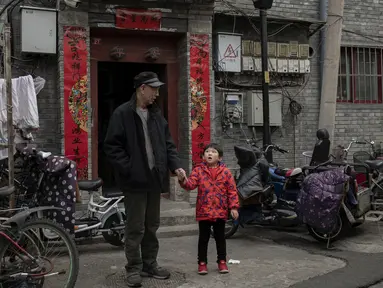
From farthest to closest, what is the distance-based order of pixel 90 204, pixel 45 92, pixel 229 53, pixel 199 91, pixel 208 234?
pixel 229 53 < pixel 199 91 < pixel 45 92 < pixel 90 204 < pixel 208 234

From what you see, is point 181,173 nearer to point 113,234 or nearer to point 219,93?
point 113,234

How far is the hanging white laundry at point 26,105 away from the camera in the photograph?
658cm

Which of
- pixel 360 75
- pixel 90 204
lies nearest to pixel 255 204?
pixel 90 204

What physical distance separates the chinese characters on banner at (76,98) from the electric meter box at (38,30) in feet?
0.86

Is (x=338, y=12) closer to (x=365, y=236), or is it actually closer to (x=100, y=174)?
(x=365, y=236)

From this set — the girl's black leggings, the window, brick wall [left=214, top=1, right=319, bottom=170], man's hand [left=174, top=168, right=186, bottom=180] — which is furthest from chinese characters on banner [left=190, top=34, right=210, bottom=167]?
the window

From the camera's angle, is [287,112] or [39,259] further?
[287,112]

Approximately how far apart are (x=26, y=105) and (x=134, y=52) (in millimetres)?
→ 2447

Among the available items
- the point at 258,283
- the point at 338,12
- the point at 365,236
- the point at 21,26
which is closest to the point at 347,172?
the point at 365,236

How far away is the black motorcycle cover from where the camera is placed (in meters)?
6.30

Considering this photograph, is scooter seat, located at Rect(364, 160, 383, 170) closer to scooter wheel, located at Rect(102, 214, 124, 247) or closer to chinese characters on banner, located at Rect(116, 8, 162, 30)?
scooter wheel, located at Rect(102, 214, 124, 247)

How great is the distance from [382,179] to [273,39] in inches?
149

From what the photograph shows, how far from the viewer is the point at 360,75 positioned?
1059cm

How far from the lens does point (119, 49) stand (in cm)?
809
